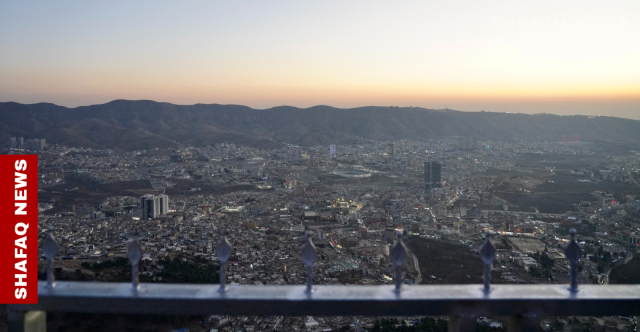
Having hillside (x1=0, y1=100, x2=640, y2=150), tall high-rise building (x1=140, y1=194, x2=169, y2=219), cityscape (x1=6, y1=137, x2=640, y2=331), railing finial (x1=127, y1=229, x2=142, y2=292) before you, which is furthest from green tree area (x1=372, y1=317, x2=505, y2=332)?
hillside (x1=0, y1=100, x2=640, y2=150)

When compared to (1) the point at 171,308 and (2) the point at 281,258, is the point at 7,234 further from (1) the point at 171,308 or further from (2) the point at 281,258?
(2) the point at 281,258

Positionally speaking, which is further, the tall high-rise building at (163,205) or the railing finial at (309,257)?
the tall high-rise building at (163,205)

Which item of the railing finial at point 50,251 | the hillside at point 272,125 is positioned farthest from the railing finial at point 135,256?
the hillside at point 272,125

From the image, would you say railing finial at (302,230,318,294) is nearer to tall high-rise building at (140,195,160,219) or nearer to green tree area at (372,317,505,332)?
green tree area at (372,317,505,332)

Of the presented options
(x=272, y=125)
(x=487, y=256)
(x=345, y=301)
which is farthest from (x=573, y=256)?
(x=272, y=125)

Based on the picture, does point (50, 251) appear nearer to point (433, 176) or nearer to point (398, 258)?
point (398, 258)

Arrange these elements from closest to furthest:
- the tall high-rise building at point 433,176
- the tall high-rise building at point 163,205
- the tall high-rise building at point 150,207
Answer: the tall high-rise building at point 150,207 < the tall high-rise building at point 163,205 < the tall high-rise building at point 433,176

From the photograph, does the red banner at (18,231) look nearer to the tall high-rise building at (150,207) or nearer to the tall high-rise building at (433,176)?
the tall high-rise building at (150,207)
